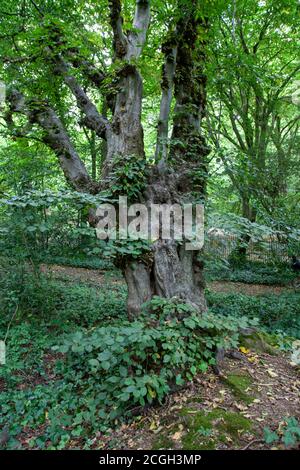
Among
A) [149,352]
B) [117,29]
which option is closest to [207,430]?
[149,352]

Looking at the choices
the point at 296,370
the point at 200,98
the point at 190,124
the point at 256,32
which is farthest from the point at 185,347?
the point at 256,32

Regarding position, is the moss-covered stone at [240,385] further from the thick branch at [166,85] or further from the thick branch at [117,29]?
the thick branch at [117,29]

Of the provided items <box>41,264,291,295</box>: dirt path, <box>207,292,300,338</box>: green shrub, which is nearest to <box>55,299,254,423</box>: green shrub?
<box>207,292,300,338</box>: green shrub

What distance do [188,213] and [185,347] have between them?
5.15 ft

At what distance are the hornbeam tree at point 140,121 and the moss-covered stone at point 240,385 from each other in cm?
83

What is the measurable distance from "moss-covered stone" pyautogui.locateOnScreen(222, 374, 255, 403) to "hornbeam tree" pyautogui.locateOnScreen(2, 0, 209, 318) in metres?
0.83

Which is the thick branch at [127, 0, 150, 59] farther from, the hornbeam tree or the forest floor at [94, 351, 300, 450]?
the forest floor at [94, 351, 300, 450]

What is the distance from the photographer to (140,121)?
13.7ft

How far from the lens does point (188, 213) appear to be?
3.71m

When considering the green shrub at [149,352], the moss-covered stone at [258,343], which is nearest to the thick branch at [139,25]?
the green shrub at [149,352]

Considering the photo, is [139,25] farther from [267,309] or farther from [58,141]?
[267,309]

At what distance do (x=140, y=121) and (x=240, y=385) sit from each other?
11.1ft

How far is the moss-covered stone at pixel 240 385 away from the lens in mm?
2742
